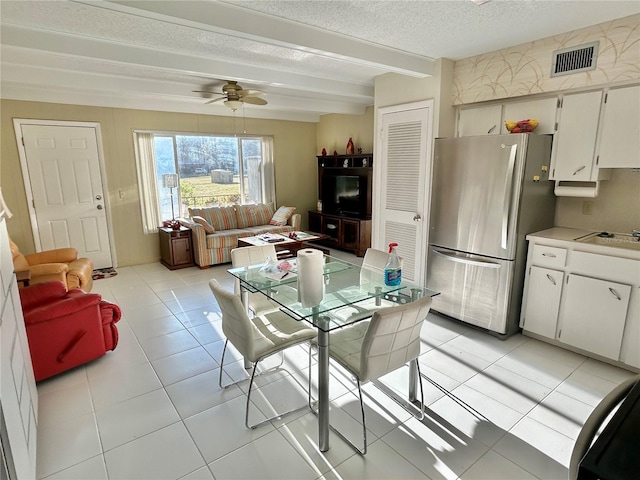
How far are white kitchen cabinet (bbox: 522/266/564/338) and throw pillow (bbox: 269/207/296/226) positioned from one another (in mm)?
4089

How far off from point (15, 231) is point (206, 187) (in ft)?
8.68

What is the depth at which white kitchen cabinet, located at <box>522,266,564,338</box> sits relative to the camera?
9.37 feet

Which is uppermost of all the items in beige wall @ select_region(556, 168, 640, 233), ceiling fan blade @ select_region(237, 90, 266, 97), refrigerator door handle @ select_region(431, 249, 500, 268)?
ceiling fan blade @ select_region(237, 90, 266, 97)

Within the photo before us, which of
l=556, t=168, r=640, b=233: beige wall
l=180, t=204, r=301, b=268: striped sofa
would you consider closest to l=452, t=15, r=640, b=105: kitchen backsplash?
l=556, t=168, r=640, b=233: beige wall

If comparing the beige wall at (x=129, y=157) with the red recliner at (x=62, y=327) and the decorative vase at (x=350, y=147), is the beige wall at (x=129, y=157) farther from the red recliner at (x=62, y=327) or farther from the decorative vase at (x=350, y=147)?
the red recliner at (x=62, y=327)

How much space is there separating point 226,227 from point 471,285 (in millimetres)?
4048

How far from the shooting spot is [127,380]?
2.57 metres

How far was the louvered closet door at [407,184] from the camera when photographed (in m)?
3.59

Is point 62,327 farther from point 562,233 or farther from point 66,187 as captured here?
point 562,233

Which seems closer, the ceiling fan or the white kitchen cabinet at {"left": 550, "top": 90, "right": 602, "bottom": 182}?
the white kitchen cabinet at {"left": 550, "top": 90, "right": 602, "bottom": 182}

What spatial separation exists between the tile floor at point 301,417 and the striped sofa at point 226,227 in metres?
2.25

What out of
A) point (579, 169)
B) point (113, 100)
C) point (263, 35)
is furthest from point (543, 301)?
point (113, 100)

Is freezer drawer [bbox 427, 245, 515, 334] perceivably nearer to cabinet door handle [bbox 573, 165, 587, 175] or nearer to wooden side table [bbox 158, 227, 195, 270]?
cabinet door handle [bbox 573, 165, 587, 175]

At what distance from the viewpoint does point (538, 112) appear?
10.0 ft
